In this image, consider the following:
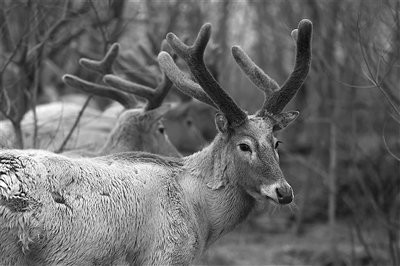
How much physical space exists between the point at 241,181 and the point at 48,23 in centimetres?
528

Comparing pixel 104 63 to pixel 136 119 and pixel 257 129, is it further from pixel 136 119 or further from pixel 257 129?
pixel 257 129

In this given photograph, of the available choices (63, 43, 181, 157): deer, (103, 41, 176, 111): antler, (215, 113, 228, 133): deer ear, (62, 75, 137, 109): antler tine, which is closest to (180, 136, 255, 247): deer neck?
(215, 113, 228, 133): deer ear

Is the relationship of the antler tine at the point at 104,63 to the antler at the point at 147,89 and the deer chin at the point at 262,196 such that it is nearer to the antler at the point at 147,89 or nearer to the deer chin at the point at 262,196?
the antler at the point at 147,89

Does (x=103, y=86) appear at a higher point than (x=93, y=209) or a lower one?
lower

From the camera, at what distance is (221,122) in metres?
6.59

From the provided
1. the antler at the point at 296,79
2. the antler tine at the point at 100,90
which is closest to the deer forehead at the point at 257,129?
the antler at the point at 296,79

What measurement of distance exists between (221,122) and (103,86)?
2.82 metres

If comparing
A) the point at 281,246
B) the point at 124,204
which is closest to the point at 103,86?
the point at 124,204

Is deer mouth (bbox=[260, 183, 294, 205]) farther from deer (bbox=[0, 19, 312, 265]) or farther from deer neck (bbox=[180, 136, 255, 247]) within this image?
deer neck (bbox=[180, 136, 255, 247])

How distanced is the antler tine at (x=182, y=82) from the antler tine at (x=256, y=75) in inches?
21.5

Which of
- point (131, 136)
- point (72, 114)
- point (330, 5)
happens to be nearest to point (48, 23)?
point (72, 114)

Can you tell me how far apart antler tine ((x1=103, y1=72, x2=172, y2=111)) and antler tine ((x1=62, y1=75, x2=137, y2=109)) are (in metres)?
0.32

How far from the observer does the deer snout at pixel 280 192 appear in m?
A: 6.09

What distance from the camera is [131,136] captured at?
9.03m
